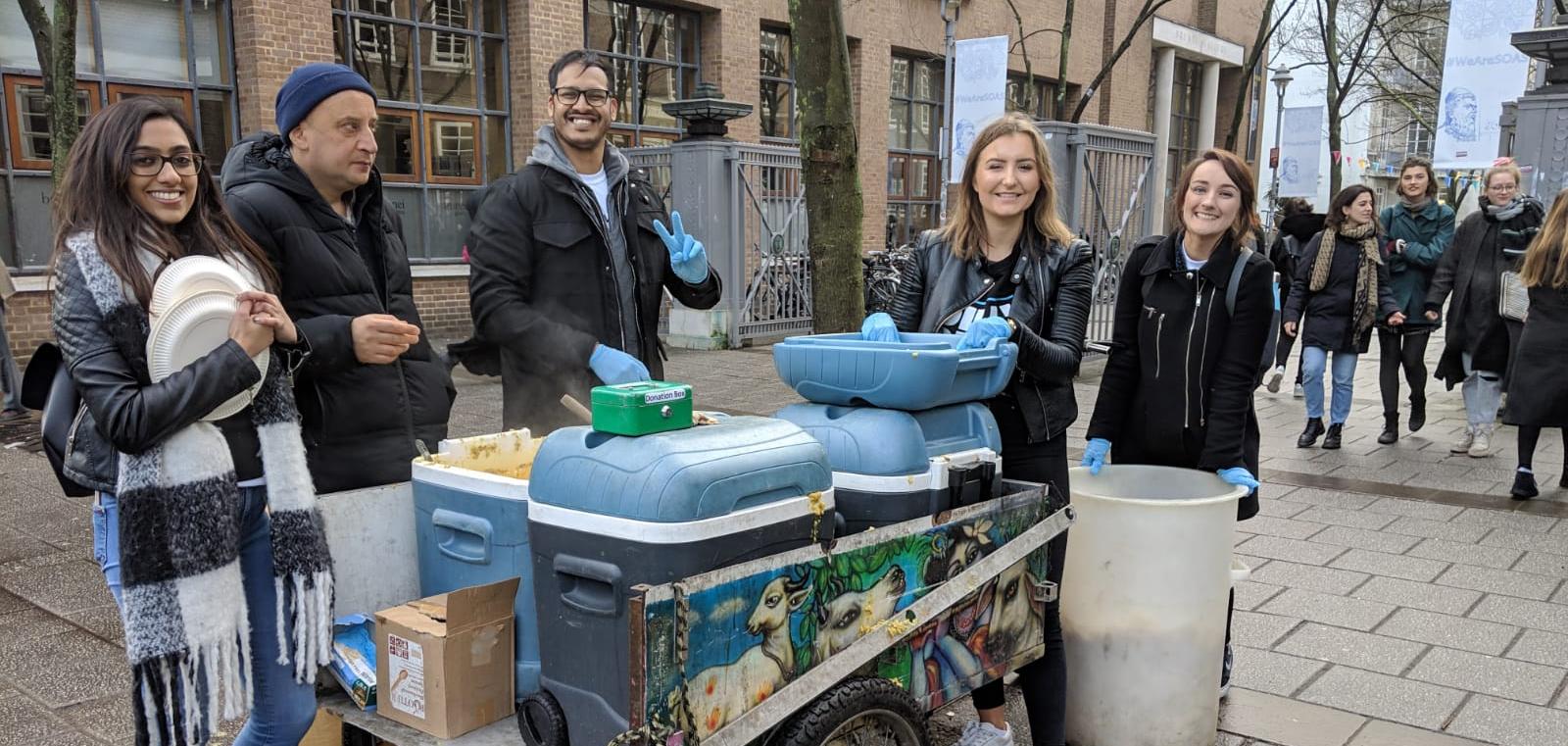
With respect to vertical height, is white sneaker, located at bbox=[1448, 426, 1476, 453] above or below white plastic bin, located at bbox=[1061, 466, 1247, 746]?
below

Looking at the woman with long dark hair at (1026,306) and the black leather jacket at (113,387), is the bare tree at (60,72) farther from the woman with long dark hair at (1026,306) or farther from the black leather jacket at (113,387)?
the woman with long dark hair at (1026,306)

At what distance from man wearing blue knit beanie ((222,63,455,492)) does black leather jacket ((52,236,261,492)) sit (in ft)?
1.00

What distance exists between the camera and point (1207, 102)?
28.8 meters

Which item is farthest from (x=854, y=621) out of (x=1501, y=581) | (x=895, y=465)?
(x=1501, y=581)

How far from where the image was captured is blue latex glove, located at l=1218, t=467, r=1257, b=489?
10.5ft

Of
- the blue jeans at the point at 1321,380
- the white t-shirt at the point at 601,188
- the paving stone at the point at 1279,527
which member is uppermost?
the white t-shirt at the point at 601,188

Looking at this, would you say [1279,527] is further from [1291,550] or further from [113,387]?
[113,387]

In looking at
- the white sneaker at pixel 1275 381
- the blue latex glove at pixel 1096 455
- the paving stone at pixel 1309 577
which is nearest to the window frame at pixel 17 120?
the blue latex glove at pixel 1096 455

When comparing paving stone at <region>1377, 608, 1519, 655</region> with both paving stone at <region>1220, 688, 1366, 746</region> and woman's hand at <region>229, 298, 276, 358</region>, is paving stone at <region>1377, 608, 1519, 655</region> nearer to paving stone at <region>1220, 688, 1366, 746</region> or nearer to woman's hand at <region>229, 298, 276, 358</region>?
paving stone at <region>1220, 688, 1366, 746</region>

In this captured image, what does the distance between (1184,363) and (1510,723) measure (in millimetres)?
1539

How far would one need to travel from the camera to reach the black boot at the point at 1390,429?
25.5 feet

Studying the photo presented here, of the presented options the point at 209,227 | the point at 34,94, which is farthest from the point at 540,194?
the point at 34,94

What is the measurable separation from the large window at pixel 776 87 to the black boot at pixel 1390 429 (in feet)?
36.6

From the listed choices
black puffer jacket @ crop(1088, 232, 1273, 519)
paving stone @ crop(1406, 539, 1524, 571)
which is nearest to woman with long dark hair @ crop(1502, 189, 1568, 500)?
paving stone @ crop(1406, 539, 1524, 571)
